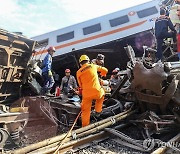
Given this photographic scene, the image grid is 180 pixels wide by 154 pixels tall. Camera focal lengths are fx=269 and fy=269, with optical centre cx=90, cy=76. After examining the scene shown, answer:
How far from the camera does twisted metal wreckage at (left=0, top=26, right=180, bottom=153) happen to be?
183 inches

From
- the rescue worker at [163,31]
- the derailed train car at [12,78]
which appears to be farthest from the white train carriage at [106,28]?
the derailed train car at [12,78]

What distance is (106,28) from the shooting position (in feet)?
35.3

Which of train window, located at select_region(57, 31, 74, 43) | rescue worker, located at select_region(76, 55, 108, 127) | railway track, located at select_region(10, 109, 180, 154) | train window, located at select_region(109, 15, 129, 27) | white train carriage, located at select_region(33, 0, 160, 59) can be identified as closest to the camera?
railway track, located at select_region(10, 109, 180, 154)

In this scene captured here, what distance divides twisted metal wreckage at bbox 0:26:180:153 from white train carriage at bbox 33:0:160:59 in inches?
144

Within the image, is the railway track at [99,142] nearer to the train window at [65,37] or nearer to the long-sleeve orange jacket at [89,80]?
the long-sleeve orange jacket at [89,80]

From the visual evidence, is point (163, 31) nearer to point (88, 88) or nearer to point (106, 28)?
point (88, 88)

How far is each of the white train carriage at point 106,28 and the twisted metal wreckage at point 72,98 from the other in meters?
3.65

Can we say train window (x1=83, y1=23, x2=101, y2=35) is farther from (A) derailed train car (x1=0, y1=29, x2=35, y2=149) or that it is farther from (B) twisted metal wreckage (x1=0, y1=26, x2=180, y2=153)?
(A) derailed train car (x1=0, y1=29, x2=35, y2=149)

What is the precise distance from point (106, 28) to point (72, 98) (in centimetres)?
546

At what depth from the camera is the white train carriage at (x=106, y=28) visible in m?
10.3

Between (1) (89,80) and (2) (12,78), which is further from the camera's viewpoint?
(2) (12,78)

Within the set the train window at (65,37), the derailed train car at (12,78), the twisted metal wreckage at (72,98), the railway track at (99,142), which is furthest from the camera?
the train window at (65,37)

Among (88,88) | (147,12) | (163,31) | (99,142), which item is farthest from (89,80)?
(147,12)

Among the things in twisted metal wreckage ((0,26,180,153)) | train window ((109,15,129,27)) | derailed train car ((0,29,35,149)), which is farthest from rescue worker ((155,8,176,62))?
derailed train car ((0,29,35,149))
